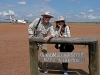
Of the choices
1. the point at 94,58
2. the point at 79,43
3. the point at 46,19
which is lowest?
the point at 94,58

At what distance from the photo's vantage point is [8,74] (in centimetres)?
684

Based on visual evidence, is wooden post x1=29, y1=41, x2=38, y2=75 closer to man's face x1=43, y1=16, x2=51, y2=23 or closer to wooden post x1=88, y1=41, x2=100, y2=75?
man's face x1=43, y1=16, x2=51, y2=23

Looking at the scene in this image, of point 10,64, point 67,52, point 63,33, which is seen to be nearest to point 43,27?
point 63,33

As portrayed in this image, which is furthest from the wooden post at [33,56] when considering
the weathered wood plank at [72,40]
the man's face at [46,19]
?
the man's face at [46,19]

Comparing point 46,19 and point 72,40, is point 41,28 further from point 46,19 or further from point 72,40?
point 72,40

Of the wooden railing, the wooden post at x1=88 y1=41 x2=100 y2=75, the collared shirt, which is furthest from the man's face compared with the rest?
the wooden post at x1=88 y1=41 x2=100 y2=75

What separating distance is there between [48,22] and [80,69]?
2135mm

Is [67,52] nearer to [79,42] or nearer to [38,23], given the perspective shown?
[79,42]

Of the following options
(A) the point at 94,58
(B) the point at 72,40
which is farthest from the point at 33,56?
(A) the point at 94,58

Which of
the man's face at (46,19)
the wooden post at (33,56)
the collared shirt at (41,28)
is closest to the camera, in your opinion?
the wooden post at (33,56)

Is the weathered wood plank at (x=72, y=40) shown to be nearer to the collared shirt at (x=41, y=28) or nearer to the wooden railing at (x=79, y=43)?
the wooden railing at (x=79, y=43)

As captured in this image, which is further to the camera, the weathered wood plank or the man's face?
the man's face

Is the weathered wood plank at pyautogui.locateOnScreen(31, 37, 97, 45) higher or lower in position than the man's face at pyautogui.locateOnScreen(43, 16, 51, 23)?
lower

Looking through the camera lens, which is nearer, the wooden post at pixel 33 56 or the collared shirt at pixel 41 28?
the wooden post at pixel 33 56
